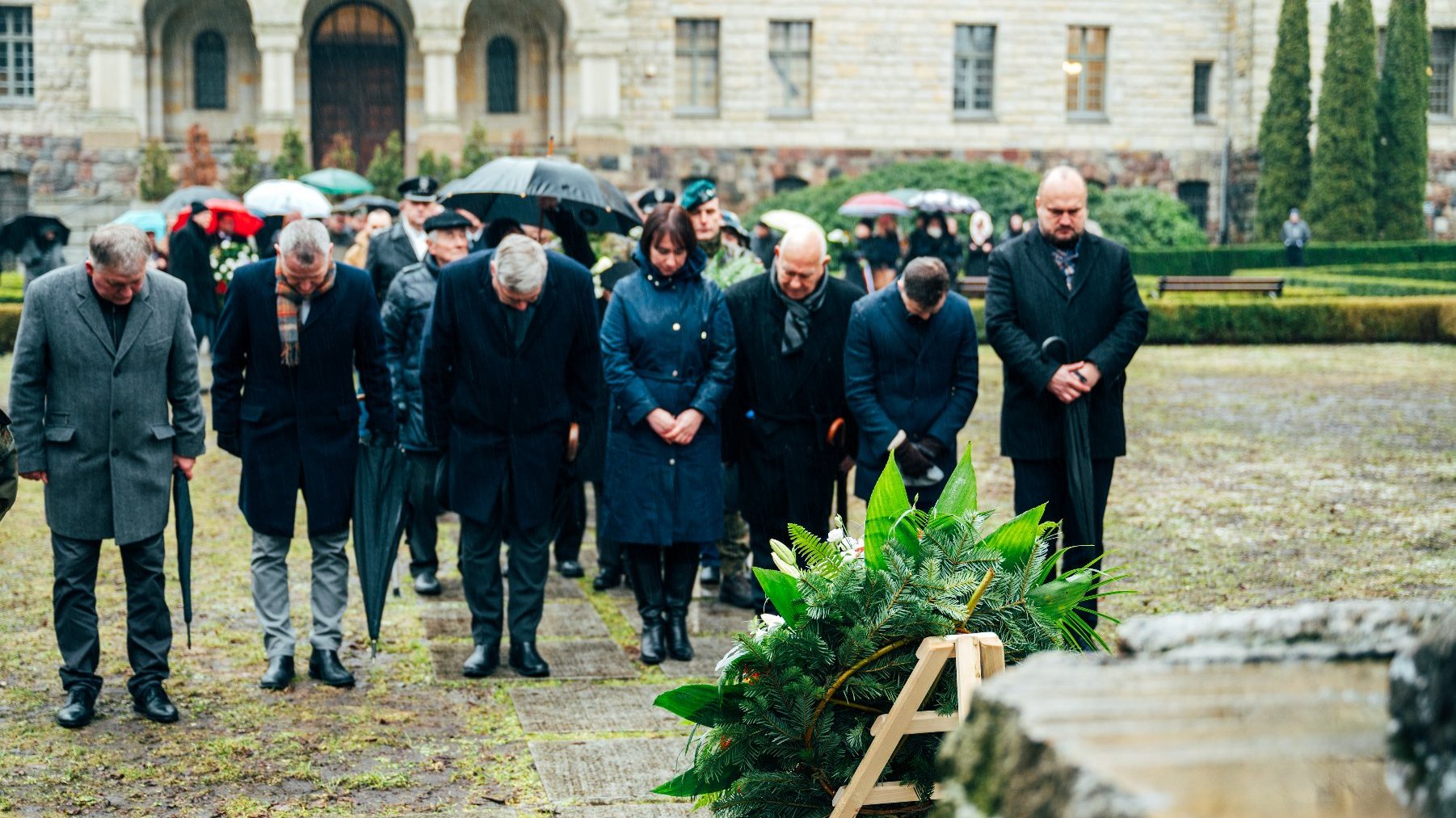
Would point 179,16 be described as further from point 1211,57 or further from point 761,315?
point 761,315

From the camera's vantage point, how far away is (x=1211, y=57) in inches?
1463

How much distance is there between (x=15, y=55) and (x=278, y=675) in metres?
30.3

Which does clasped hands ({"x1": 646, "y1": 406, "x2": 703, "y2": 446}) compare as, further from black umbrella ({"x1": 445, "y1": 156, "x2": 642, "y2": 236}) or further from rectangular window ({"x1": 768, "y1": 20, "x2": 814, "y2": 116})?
rectangular window ({"x1": 768, "y1": 20, "x2": 814, "y2": 116})

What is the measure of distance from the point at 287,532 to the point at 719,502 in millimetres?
1775

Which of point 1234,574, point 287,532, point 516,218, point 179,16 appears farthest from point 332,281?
point 179,16

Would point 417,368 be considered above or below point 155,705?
above

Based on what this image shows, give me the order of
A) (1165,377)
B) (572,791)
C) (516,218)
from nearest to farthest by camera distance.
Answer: (572,791), (516,218), (1165,377)

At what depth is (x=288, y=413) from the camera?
6598mm

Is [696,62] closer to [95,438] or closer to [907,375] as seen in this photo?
[907,375]

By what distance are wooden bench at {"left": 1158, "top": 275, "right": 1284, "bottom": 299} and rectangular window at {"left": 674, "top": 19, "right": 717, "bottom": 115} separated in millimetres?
13527

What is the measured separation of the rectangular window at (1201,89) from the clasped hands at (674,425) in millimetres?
32815

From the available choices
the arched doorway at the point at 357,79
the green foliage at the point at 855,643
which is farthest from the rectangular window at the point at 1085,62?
the green foliage at the point at 855,643

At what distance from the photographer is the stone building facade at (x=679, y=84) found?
32281mm

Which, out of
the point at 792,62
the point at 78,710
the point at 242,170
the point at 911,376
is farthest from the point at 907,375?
the point at 792,62
